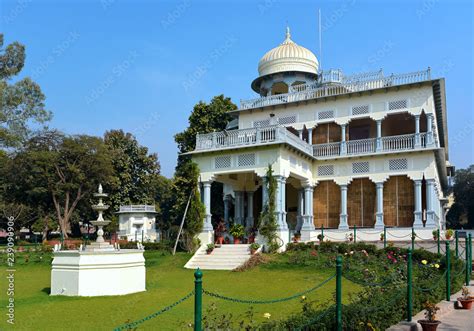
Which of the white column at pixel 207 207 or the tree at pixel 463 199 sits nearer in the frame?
the white column at pixel 207 207

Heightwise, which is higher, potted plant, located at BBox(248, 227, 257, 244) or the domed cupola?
the domed cupola

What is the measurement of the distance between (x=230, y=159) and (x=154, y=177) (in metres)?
30.7

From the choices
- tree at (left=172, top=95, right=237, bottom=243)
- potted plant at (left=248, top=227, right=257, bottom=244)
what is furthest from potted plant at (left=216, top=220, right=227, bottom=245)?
tree at (left=172, top=95, right=237, bottom=243)

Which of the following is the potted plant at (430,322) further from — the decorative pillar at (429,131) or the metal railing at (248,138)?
the decorative pillar at (429,131)

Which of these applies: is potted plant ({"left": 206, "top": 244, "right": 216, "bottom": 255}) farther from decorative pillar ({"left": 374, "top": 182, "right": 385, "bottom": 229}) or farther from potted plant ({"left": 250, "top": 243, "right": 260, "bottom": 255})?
decorative pillar ({"left": 374, "top": 182, "right": 385, "bottom": 229})

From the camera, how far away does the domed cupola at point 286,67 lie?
1156 inches

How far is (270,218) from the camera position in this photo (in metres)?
20.4

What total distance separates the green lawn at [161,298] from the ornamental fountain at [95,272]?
1.42 feet

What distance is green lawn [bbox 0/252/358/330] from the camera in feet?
29.1

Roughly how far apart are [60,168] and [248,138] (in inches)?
1019

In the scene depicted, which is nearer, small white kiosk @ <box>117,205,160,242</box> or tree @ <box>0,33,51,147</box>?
tree @ <box>0,33,51,147</box>

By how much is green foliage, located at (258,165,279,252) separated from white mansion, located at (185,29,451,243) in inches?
13.2

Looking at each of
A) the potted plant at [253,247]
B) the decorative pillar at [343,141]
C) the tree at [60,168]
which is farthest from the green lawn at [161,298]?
the tree at [60,168]

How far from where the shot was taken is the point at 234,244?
842 inches
